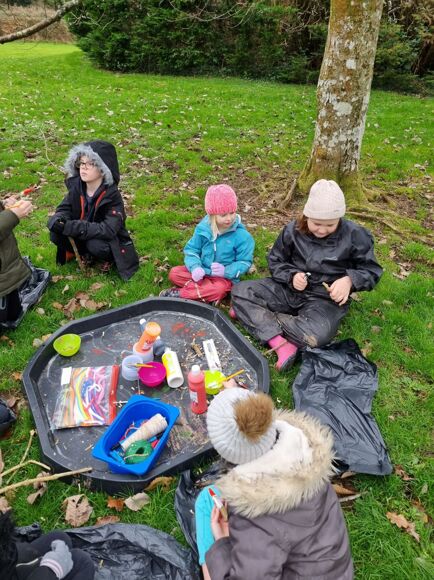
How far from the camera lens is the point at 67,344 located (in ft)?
11.3

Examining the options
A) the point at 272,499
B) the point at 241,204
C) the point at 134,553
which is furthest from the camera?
the point at 241,204

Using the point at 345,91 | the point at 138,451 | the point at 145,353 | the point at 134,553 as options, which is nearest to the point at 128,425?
the point at 138,451

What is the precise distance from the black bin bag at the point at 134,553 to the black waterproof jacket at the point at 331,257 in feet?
7.56

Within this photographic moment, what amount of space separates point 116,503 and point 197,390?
0.84 metres

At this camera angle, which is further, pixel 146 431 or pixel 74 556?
pixel 146 431

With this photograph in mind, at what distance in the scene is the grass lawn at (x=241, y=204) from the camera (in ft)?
8.32

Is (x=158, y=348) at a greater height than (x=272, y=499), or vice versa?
(x=272, y=499)

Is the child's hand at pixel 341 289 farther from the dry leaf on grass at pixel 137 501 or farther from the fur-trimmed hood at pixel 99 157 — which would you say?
the fur-trimmed hood at pixel 99 157

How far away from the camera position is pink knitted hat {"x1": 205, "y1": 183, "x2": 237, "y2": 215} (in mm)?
3781

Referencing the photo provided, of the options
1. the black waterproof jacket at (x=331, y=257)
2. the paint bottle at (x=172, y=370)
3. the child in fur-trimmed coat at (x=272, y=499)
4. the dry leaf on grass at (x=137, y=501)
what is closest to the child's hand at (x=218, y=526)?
the child in fur-trimmed coat at (x=272, y=499)

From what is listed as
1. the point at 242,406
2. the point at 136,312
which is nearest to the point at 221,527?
the point at 242,406

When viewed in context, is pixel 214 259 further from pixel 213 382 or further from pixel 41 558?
pixel 41 558

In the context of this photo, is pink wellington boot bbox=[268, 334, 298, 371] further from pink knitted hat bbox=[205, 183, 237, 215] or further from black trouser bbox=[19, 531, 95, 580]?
black trouser bbox=[19, 531, 95, 580]

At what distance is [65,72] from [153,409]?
1492cm
